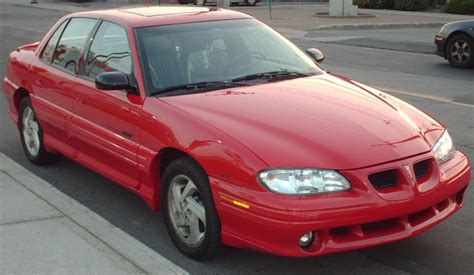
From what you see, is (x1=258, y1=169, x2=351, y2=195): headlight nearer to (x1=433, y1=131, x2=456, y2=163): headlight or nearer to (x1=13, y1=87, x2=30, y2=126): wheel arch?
(x1=433, y1=131, x2=456, y2=163): headlight

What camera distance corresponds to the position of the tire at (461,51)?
12766mm

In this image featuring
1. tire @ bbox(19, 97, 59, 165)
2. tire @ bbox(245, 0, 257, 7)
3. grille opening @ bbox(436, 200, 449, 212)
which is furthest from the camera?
tire @ bbox(245, 0, 257, 7)

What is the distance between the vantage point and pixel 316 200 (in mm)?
3430

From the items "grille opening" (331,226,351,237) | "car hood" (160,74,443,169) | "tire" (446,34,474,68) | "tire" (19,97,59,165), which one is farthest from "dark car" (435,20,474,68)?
"grille opening" (331,226,351,237)

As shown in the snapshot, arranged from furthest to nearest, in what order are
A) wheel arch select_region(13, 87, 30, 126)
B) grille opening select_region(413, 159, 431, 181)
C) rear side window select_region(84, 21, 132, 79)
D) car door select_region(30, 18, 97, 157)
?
wheel arch select_region(13, 87, 30, 126)
car door select_region(30, 18, 97, 157)
rear side window select_region(84, 21, 132, 79)
grille opening select_region(413, 159, 431, 181)

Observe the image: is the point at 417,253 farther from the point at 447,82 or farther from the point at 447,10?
the point at 447,10

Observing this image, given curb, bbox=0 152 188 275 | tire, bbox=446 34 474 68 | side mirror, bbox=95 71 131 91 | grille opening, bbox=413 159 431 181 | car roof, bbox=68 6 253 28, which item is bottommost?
tire, bbox=446 34 474 68

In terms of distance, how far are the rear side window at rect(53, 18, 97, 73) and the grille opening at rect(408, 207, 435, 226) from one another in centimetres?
309

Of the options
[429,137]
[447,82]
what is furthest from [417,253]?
[447,82]

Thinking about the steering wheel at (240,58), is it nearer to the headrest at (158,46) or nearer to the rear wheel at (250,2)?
the headrest at (158,46)

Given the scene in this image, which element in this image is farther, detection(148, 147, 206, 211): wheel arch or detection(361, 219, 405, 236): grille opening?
detection(148, 147, 206, 211): wheel arch

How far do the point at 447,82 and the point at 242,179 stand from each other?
8266 millimetres

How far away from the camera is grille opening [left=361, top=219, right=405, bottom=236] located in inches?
141

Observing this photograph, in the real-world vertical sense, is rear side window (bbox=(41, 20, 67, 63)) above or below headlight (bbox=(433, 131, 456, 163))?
above
